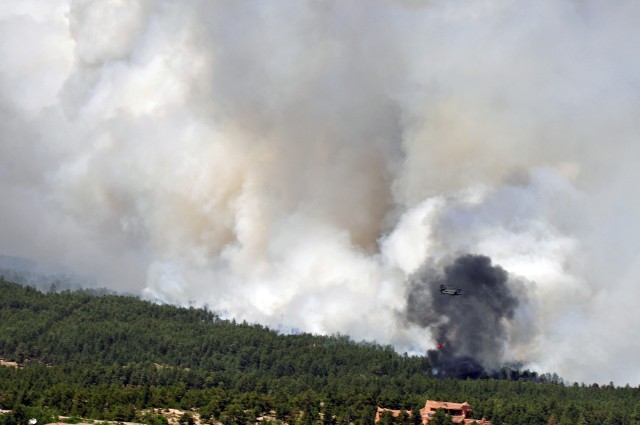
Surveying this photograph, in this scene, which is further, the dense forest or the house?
the house

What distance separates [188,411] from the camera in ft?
456

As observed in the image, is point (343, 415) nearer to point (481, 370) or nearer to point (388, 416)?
point (388, 416)

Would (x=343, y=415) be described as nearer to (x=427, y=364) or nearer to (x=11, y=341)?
(x=427, y=364)

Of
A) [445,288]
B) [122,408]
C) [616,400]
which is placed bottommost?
[122,408]

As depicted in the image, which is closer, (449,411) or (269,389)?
(449,411)

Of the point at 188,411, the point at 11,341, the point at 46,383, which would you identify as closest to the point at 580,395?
the point at 188,411

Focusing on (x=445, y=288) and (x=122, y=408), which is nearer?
(x=122, y=408)

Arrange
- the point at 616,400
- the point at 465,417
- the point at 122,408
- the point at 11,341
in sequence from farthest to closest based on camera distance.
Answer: the point at 11,341 → the point at 616,400 → the point at 465,417 → the point at 122,408

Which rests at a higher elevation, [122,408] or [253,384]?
[253,384]

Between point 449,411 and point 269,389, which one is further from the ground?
point 269,389

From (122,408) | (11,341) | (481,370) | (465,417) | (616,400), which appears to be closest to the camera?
(122,408)

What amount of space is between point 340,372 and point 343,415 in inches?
1881

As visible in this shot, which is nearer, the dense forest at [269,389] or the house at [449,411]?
the dense forest at [269,389]

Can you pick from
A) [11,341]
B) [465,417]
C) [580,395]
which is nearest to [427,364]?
[580,395]
